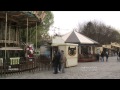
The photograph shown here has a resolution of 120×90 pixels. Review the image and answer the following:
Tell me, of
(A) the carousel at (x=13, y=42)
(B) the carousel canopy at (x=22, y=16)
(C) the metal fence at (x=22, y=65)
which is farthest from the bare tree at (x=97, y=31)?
(C) the metal fence at (x=22, y=65)

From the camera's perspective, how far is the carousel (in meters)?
19.7

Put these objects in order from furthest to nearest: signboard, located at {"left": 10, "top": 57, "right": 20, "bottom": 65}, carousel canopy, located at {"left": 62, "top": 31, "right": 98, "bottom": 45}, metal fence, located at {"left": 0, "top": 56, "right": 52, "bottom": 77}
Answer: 1. carousel canopy, located at {"left": 62, "top": 31, "right": 98, "bottom": 45}
2. signboard, located at {"left": 10, "top": 57, "right": 20, "bottom": 65}
3. metal fence, located at {"left": 0, "top": 56, "right": 52, "bottom": 77}

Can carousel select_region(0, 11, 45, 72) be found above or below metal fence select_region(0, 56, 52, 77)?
above

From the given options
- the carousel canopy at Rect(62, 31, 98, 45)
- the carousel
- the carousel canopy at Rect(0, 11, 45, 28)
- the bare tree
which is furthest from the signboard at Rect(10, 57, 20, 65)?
the bare tree

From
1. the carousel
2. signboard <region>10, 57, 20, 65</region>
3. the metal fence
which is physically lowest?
the metal fence

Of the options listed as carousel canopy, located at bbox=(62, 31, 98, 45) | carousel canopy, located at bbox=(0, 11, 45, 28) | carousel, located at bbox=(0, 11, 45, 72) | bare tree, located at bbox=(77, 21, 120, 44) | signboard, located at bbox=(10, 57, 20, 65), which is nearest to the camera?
signboard, located at bbox=(10, 57, 20, 65)

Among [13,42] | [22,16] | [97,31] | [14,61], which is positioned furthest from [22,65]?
[97,31]

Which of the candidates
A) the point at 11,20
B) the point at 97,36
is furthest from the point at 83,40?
the point at 97,36

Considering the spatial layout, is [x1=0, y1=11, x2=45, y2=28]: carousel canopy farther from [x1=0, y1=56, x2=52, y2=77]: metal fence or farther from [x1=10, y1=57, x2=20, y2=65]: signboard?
[x1=10, y1=57, x2=20, y2=65]: signboard

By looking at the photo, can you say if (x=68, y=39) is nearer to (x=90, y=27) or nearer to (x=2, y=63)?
(x=2, y=63)

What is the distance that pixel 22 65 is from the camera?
67.2 ft

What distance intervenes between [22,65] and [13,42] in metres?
6.96

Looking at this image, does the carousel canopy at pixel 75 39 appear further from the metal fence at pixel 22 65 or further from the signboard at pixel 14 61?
the signboard at pixel 14 61
